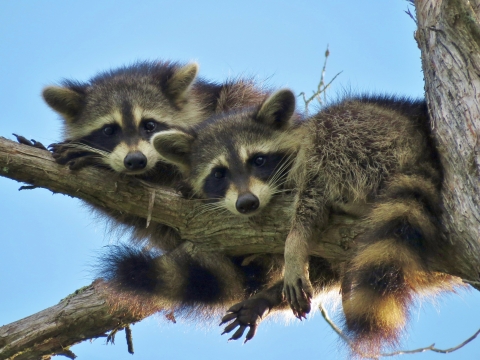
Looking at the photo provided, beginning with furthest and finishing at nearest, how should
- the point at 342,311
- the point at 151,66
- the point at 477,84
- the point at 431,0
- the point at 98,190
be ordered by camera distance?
1. the point at 151,66
2. the point at 98,190
3. the point at 342,311
4. the point at 431,0
5. the point at 477,84

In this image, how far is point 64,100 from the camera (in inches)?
208

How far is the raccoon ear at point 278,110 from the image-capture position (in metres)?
4.60

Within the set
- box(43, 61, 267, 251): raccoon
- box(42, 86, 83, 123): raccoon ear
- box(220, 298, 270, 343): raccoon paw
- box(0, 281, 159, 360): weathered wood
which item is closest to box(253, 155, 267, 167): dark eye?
box(43, 61, 267, 251): raccoon

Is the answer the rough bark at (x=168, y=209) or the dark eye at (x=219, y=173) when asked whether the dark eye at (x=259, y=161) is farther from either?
the rough bark at (x=168, y=209)

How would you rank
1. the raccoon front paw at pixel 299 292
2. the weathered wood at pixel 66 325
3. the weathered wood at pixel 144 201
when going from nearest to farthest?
1. the raccoon front paw at pixel 299 292
2. the weathered wood at pixel 144 201
3. the weathered wood at pixel 66 325

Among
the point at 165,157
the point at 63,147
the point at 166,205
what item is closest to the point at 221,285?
the point at 166,205

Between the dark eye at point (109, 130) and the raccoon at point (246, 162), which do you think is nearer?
the raccoon at point (246, 162)

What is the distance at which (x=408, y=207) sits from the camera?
3490mm

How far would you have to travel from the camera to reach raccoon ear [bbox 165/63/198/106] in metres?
5.46

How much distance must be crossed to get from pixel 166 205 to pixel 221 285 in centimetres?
62

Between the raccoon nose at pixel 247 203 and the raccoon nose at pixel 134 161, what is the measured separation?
0.85 m

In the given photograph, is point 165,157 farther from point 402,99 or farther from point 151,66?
point 402,99

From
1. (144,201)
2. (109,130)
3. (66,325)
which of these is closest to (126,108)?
(109,130)

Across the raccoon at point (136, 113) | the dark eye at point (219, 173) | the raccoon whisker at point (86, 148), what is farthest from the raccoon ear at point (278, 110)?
the raccoon whisker at point (86, 148)
